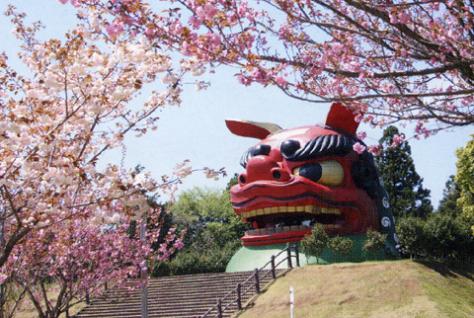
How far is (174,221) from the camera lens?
52.0 m

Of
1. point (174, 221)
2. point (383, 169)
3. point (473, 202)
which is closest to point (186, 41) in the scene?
point (473, 202)

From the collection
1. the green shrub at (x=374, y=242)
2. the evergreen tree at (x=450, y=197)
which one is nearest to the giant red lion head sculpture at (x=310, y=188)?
the green shrub at (x=374, y=242)

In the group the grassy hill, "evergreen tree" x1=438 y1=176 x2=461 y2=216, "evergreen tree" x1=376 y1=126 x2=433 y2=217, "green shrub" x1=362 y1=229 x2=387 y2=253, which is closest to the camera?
the grassy hill

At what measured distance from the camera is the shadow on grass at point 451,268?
20.4 metres

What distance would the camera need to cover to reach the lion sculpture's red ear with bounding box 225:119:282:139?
90.1ft

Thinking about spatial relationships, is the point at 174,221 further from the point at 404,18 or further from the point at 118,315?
the point at 404,18

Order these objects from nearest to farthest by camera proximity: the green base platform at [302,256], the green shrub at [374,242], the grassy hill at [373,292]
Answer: the grassy hill at [373,292], the green shrub at [374,242], the green base platform at [302,256]

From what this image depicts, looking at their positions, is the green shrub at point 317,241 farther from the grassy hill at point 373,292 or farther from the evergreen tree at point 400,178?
the evergreen tree at point 400,178

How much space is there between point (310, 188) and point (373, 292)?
19.9 ft

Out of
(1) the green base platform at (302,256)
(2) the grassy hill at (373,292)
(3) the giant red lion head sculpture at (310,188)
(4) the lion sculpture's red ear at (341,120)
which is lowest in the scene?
(2) the grassy hill at (373,292)

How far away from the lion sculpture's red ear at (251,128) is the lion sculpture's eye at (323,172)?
3770 mm

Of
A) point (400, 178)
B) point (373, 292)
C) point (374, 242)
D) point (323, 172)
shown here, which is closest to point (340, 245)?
point (374, 242)

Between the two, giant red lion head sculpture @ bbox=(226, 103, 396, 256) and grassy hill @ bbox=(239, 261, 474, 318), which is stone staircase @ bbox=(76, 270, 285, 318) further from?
giant red lion head sculpture @ bbox=(226, 103, 396, 256)

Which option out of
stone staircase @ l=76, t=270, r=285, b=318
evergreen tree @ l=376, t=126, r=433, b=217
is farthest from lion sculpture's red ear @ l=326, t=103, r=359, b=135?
evergreen tree @ l=376, t=126, r=433, b=217
